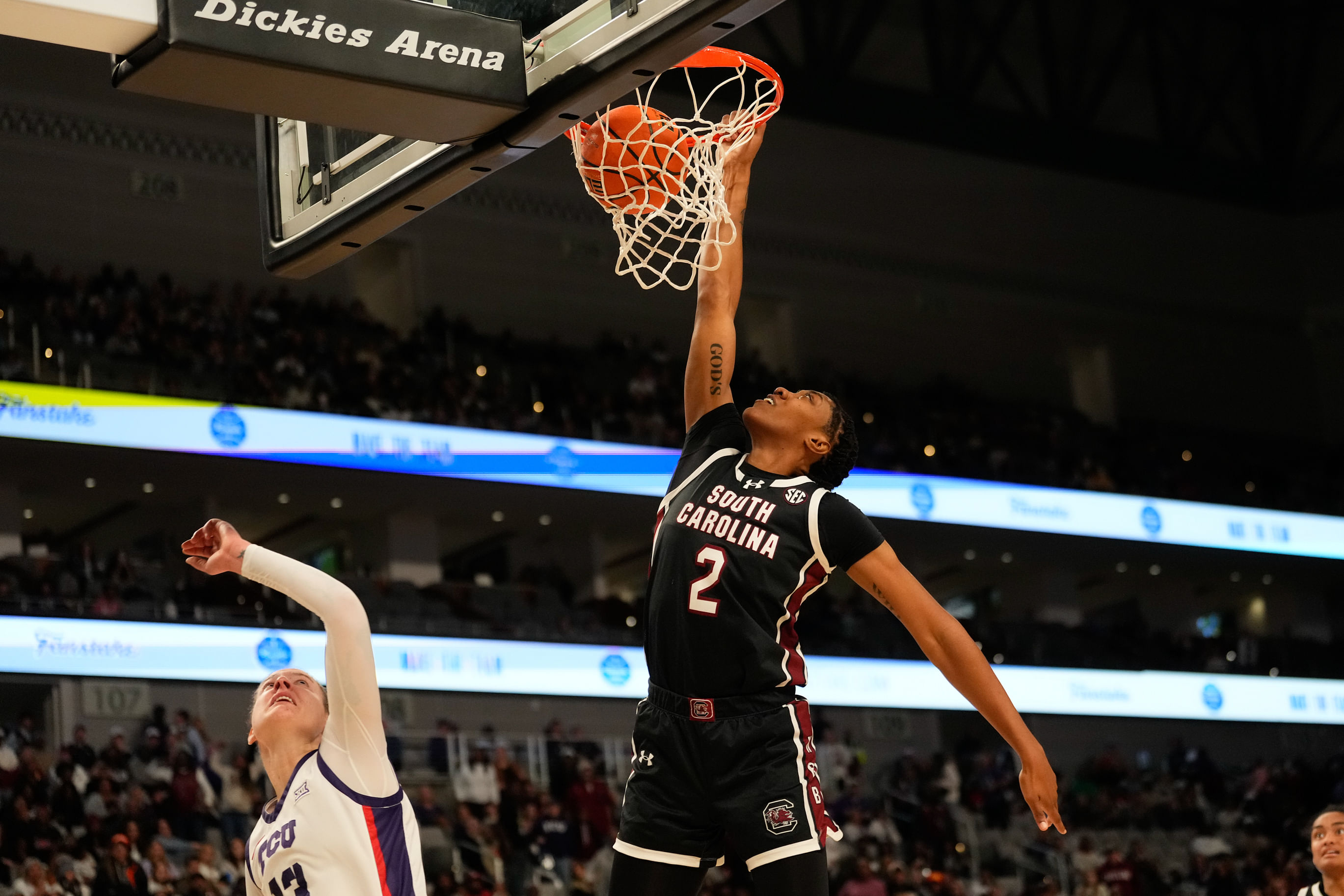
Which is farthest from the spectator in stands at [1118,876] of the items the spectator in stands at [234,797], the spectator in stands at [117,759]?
the spectator in stands at [117,759]

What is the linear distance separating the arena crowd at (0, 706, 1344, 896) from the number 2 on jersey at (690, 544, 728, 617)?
9.16 meters

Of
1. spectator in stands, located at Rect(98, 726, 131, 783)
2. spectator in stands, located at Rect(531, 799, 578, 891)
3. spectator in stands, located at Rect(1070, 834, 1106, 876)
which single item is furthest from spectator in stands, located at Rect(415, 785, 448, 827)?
spectator in stands, located at Rect(1070, 834, 1106, 876)

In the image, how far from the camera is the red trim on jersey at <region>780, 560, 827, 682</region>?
3.96 meters

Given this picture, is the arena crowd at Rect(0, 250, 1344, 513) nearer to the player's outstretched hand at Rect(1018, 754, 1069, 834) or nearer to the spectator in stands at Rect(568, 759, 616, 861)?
the spectator in stands at Rect(568, 759, 616, 861)

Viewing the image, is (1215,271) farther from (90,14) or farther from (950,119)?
(90,14)

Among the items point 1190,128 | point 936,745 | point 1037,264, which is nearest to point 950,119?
point 1037,264

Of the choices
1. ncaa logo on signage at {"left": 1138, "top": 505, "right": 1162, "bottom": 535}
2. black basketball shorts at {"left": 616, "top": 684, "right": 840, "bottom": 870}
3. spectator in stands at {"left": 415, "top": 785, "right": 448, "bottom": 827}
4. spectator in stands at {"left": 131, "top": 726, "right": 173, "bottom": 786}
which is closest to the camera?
black basketball shorts at {"left": 616, "top": 684, "right": 840, "bottom": 870}

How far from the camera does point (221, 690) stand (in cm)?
1712

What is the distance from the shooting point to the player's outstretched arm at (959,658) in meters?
Answer: 3.72

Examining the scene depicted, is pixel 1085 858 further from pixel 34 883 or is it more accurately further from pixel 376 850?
pixel 376 850

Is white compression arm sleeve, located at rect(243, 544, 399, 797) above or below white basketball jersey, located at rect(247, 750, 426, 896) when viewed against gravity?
above

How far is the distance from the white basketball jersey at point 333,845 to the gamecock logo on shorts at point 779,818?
808 mm

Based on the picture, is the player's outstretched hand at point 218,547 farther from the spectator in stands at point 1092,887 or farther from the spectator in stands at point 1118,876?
the spectator in stands at point 1118,876

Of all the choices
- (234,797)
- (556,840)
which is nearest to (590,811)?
(556,840)
